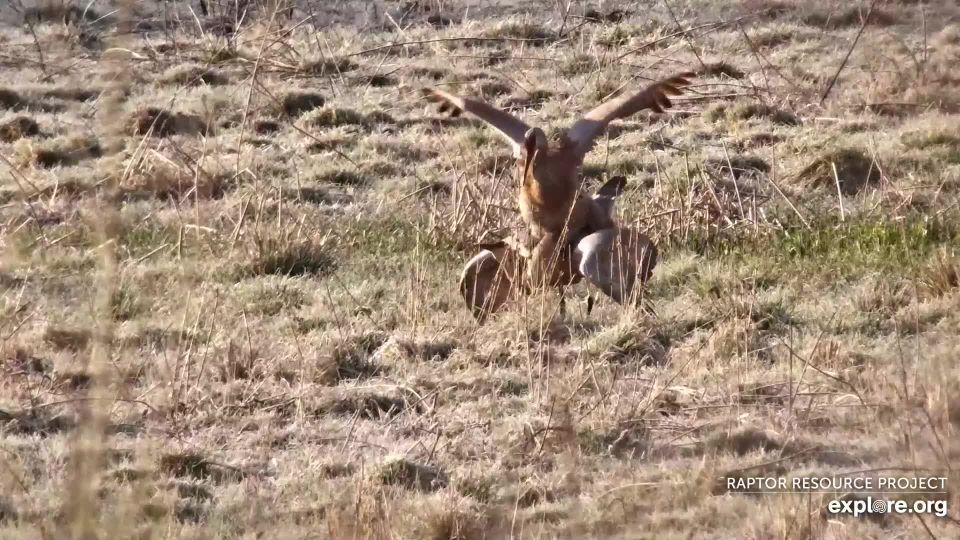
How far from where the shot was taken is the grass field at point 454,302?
159 inches

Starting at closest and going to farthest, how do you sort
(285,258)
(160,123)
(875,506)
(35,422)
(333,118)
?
(875,506) < (35,422) < (285,258) < (160,123) < (333,118)

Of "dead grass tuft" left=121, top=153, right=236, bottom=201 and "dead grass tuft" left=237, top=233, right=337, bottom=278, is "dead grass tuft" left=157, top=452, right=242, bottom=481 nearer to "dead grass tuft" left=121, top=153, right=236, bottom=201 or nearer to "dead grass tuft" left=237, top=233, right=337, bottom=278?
"dead grass tuft" left=237, top=233, right=337, bottom=278

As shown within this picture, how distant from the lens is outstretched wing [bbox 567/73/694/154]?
631 cm

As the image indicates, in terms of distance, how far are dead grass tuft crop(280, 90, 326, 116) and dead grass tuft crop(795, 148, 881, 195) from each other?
176 inches

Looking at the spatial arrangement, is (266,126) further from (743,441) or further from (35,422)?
(743,441)

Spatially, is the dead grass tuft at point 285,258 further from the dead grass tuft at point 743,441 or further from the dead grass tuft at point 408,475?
the dead grass tuft at point 743,441

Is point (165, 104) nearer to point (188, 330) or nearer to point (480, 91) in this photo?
point (480, 91)

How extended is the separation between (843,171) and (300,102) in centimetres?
487

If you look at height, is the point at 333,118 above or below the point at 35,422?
below

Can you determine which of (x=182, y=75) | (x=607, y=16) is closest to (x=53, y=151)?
(x=182, y=75)

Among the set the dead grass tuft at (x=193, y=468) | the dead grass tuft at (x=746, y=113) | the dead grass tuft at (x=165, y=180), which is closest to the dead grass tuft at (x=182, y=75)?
the dead grass tuft at (x=165, y=180)

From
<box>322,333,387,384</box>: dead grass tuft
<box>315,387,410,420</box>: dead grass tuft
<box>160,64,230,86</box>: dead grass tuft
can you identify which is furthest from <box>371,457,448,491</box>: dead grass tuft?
<box>160,64,230,86</box>: dead grass tuft

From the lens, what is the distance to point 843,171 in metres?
9.99

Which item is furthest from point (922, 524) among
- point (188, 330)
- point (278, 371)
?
point (188, 330)
